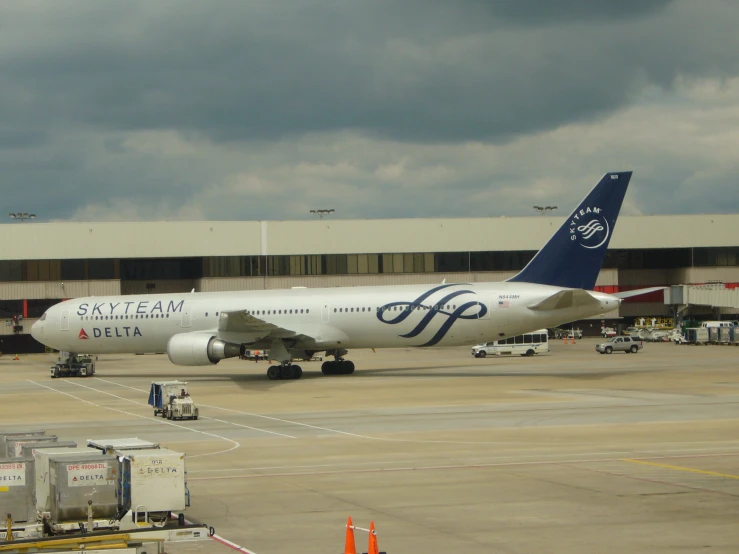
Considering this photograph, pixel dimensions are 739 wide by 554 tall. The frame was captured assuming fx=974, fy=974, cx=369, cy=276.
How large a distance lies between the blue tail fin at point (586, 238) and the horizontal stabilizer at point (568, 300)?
1922 millimetres

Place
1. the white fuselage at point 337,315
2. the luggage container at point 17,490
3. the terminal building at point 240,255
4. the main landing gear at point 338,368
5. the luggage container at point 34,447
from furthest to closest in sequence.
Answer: the terminal building at point 240,255 → the main landing gear at point 338,368 → the white fuselage at point 337,315 → the luggage container at point 34,447 → the luggage container at point 17,490

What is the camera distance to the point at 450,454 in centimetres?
2402

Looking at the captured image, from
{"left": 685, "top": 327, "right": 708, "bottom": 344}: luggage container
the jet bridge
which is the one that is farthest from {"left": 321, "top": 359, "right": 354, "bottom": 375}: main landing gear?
the jet bridge

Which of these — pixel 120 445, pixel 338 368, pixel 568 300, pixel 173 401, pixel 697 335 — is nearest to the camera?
pixel 120 445

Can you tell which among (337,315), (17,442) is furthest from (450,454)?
(337,315)

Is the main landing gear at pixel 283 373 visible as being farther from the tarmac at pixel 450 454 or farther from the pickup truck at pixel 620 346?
the pickup truck at pixel 620 346

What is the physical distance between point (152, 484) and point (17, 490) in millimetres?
2157

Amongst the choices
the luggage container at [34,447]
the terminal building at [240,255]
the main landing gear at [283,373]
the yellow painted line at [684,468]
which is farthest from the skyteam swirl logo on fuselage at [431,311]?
the terminal building at [240,255]

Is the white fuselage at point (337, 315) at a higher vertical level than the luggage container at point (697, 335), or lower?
higher

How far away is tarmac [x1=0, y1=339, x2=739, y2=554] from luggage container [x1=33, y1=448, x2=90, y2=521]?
2.07m

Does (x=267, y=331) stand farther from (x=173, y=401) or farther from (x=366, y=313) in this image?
(x=173, y=401)

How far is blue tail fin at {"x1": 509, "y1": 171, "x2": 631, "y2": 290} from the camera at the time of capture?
159ft

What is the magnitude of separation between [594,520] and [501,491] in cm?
299

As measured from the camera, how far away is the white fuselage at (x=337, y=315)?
161 feet
